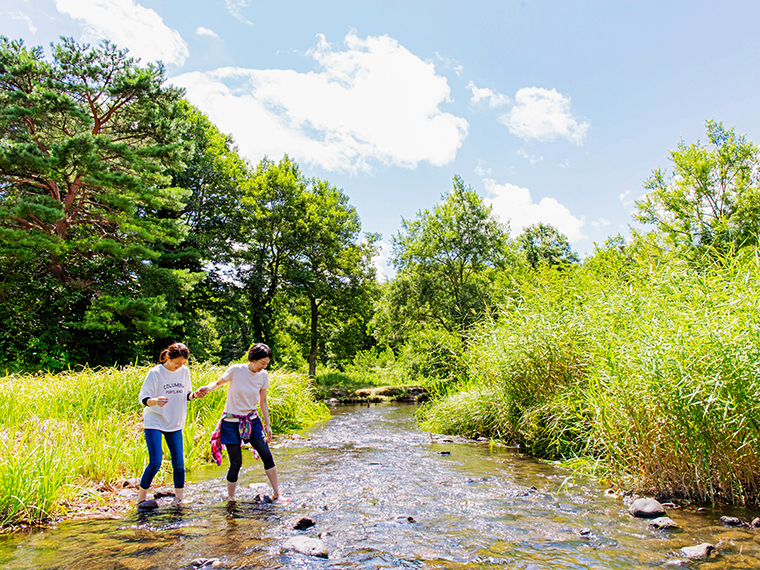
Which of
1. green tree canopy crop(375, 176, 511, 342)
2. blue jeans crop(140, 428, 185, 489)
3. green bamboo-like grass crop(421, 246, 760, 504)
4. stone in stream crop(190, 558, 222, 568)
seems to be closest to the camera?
stone in stream crop(190, 558, 222, 568)

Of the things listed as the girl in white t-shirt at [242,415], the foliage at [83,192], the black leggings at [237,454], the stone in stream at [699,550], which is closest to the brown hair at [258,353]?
the girl in white t-shirt at [242,415]

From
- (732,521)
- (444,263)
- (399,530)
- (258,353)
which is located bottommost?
(399,530)

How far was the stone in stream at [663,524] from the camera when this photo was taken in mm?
4562

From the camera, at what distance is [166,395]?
17.4 ft

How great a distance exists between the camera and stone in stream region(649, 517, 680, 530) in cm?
456

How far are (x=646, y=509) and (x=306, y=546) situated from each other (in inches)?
146

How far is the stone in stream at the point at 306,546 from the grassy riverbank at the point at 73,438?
2.65 meters

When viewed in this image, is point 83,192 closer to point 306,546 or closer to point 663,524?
point 306,546

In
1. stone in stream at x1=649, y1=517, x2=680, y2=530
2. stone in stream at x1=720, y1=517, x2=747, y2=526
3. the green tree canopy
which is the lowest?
stone in stream at x1=649, y1=517, x2=680, y2=530

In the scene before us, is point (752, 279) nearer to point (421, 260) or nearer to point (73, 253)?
point (73, 253)

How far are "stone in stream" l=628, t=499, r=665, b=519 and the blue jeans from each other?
5174mm

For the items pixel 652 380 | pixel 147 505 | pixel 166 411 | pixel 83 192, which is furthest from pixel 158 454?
pixel 83 192

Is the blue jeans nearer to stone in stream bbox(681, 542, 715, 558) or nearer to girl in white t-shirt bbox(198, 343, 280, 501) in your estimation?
girl in white t-shirt bbox(198, 343, 280, 501)

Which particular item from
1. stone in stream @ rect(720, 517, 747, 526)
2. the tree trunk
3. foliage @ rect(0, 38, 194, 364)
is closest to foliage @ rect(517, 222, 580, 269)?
the tree trunk
